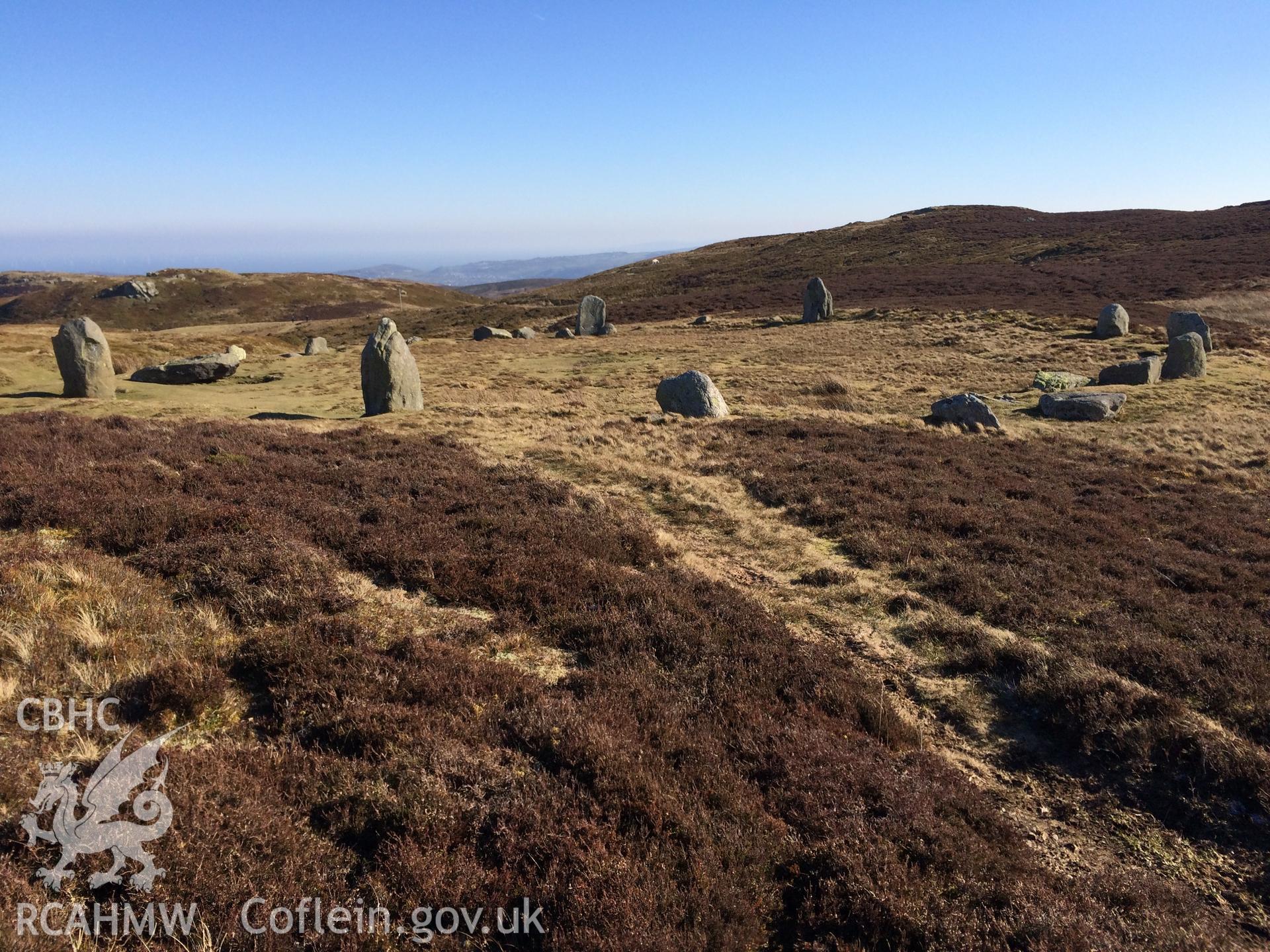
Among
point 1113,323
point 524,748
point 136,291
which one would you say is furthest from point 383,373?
point 136,291

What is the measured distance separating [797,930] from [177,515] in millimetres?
9948

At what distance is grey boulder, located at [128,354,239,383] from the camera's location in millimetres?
30484

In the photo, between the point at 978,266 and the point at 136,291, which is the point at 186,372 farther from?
the point at 136,291

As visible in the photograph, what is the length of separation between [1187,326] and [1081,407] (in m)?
18.8

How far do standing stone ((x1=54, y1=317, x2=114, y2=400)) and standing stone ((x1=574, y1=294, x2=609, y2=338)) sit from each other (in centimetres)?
3634

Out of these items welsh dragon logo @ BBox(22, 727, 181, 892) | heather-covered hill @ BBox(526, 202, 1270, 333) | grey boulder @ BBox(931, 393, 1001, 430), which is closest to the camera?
welsh dragon logo @ BBox(22, 727, 181, 892)

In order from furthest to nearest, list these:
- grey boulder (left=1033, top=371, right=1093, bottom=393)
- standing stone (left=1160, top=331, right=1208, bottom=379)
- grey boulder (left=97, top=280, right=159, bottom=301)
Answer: grey boulder (left=97, top=280, right=159, bottom=301) → standing stone (left=1160, top=331, right=1208, bottom=379) → grey boulder (left=1033, top=371, right=1093, bottom=393)

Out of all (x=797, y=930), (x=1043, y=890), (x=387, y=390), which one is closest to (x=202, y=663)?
(x=797, y=930)

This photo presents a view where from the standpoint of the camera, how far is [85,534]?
9.10m

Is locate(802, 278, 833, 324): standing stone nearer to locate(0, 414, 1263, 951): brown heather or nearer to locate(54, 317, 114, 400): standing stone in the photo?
locate(54, 317, 114, 400): standing stone

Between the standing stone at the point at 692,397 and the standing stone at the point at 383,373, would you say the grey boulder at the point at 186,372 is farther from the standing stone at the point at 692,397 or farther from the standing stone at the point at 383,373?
the standing stone at the point at 692,397

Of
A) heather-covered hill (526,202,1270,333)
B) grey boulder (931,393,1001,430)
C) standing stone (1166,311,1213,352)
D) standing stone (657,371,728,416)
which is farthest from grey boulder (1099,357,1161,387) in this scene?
standing stone (657,371,728,416)

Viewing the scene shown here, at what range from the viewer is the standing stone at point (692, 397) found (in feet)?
84.8

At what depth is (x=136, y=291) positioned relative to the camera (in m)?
109
